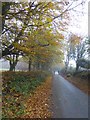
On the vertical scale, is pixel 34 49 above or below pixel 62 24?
below

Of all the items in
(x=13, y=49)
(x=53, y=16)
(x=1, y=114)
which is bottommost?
(x=1, y=114)

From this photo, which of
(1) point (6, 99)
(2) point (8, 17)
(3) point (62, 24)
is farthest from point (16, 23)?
(1) point (6, 99)

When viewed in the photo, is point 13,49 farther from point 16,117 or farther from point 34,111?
point 16,117

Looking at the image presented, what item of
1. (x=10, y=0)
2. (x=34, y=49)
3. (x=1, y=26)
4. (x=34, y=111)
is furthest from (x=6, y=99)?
(x=34, y=49)

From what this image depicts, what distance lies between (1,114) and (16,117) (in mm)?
703

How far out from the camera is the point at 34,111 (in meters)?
9.80

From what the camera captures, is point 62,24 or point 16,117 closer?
point 16,117

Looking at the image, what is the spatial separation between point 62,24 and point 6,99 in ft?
19.5

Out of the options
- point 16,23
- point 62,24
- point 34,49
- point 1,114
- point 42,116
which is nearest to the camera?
point 1,114

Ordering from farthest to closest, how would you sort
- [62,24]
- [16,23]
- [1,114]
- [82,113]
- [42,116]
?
[62,24] → [16,23] → [82,113] → [42,116] → [1,114]

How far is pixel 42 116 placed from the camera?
9.23 metres

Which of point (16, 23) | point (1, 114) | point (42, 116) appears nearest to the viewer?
point (1, 114)


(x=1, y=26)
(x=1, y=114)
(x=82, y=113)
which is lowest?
(x=82, y=113)

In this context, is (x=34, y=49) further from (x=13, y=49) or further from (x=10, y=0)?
(x=10, y=0)
